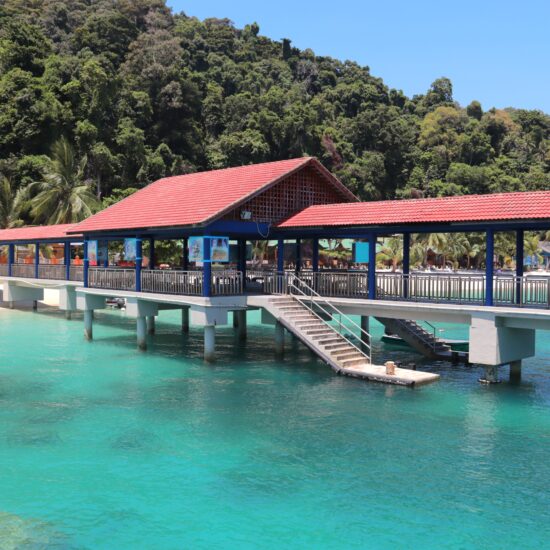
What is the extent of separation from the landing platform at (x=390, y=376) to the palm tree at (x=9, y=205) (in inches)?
1460

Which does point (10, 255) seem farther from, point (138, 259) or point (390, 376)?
point (390, 376)

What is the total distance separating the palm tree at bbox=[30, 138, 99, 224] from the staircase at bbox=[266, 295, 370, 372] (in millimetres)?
28729

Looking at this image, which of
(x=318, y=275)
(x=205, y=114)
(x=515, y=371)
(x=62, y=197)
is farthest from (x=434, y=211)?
(x=205, y=114)

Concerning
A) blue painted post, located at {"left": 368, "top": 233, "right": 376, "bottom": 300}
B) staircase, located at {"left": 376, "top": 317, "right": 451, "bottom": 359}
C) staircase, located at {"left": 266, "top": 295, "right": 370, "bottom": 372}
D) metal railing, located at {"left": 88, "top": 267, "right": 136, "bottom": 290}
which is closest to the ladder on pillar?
staircase, located at {"left": 266, "top": 295, "right": 370, "bottom": 372}

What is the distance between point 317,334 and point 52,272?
21299 mm

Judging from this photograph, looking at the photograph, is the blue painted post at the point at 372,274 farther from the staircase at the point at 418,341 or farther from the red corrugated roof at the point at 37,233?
the red corrugated roof at the point at 37,233

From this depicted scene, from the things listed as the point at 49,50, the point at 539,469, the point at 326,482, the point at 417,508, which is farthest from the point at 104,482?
the point at 49,50

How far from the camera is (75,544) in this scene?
384 inches

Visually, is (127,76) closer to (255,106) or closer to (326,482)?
(255,106)

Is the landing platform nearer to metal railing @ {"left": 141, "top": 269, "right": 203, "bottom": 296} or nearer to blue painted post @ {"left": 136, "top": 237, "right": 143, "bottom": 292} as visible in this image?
metal railing @ {"left": 141, "top": 269, "right": 203, "bottom": 296}

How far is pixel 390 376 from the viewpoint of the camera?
64.2ft

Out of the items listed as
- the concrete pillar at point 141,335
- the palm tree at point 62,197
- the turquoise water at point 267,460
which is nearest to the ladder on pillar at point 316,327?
the turquoise water at point 267,460

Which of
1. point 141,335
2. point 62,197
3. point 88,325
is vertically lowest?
point 141,335

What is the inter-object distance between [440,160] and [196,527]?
278 feet
